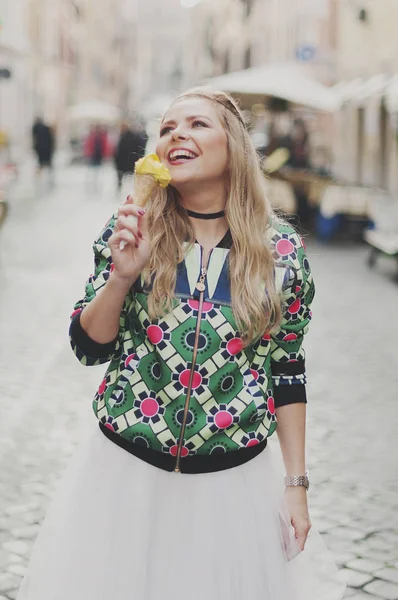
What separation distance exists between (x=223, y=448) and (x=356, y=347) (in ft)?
19.7

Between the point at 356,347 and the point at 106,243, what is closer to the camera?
the point at 106,243

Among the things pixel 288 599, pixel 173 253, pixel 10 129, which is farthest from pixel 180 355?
pixel 10 129

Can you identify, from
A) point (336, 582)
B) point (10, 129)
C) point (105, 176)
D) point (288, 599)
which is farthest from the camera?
point (10, 129)

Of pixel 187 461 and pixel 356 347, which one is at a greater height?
pixel 187 461

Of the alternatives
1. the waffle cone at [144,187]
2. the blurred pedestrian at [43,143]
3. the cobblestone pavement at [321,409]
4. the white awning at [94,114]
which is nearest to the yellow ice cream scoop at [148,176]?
the waffle cone at [144,187]

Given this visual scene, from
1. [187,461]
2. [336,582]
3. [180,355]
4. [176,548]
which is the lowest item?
[336,582]

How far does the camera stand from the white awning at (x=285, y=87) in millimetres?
17500

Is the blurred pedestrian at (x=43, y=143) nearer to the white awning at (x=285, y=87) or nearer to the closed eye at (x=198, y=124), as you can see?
the white awning at (x=285, y=87)

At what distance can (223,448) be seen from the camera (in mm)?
2182

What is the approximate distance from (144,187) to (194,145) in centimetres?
16

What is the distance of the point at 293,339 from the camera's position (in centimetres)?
234

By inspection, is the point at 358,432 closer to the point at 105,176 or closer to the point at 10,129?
the point at 105,176

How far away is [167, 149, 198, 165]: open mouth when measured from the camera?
2.18 meters

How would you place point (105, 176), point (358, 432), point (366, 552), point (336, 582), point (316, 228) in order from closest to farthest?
point (336, 582), point (366, 552), point (358, 432), point (316, 228), point (105, 176)
